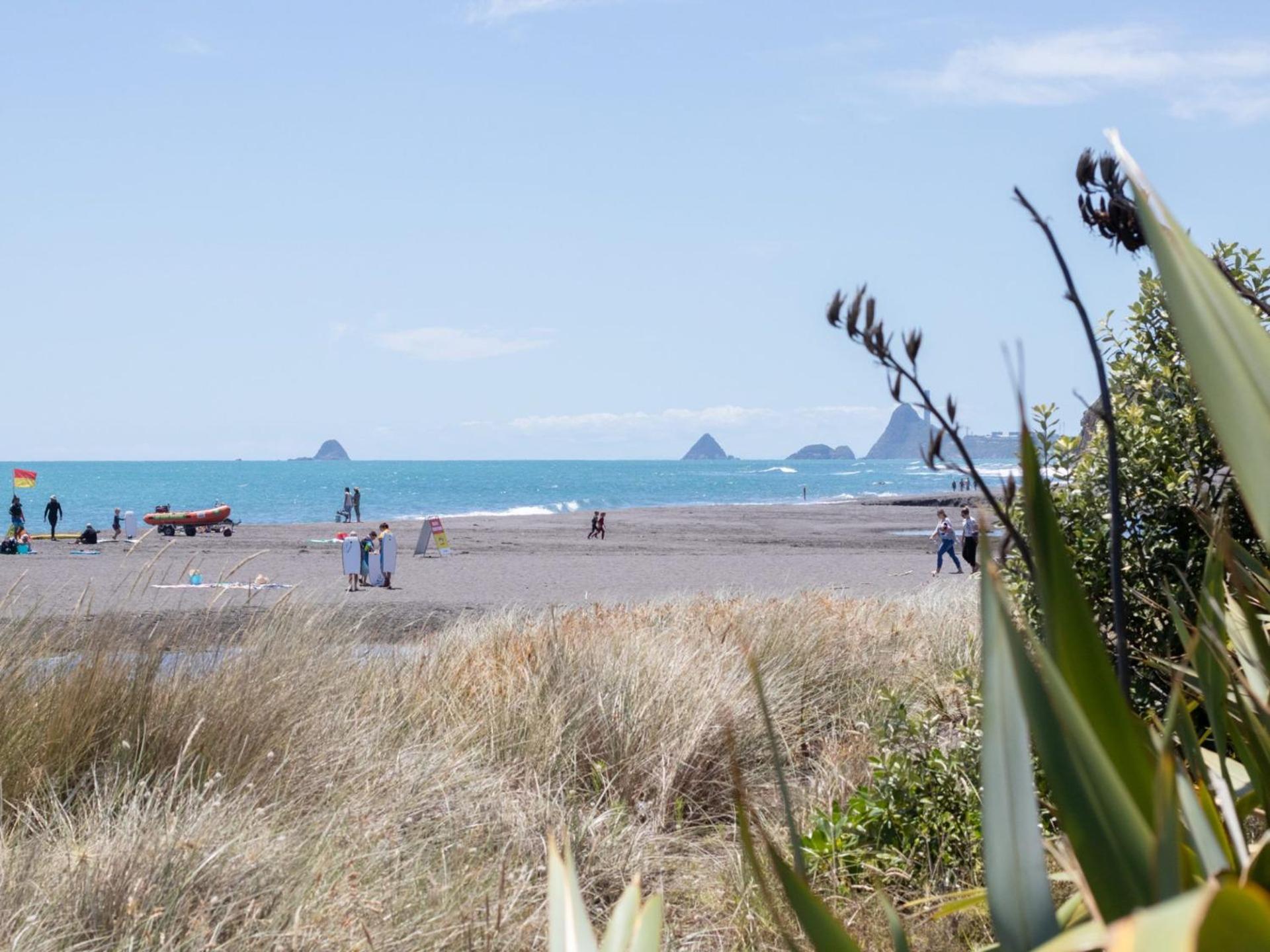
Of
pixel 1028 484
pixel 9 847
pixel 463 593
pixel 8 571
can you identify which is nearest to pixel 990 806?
pixel 1028 484

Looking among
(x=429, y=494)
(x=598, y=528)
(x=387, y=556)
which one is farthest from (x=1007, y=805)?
(x=429, y=494)

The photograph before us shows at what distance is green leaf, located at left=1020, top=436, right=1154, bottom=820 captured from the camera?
894mm

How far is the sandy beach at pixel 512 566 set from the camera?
55.8 feet

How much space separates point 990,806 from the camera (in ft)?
2.96

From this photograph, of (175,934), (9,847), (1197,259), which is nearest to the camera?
(1197,259)

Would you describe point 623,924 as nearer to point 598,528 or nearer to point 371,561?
point 371,561

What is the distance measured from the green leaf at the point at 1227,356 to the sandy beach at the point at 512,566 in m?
4.65

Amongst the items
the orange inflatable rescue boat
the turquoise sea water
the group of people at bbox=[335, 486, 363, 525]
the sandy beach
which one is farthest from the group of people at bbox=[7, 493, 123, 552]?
the turquoise sea water

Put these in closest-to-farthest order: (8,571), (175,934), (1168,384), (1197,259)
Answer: (1197,259) < (175,934) < (1168,384) < (8,571)

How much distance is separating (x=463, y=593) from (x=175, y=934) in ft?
58.3

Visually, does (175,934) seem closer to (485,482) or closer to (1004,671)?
(1004,671)

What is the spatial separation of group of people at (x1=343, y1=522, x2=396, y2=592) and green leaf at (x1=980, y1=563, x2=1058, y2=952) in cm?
2088

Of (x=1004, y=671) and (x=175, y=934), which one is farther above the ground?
(x=1004, y=671)

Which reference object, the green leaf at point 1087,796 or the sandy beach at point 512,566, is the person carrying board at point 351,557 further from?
the green leaf at point 1087,796
